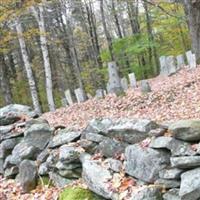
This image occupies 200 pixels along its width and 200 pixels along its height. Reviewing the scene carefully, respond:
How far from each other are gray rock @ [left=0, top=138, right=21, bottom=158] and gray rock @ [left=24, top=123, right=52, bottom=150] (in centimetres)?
51

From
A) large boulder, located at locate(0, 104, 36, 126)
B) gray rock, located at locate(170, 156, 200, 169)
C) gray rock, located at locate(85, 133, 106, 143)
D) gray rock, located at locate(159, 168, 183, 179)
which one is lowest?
gray rock, located at locate(159, 168, 183, 179)

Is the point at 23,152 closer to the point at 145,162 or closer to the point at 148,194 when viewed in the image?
the point at 145,162

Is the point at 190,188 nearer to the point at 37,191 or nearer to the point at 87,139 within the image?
the point at 87,139

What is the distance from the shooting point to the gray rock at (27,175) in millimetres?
7832

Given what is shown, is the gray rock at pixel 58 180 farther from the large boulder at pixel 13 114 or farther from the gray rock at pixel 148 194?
the large boulder at pixel 13 114

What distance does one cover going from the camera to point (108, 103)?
12.4 m

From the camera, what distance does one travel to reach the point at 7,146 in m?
8.91

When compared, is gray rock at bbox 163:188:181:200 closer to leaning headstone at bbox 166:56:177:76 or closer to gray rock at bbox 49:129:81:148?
gray rock at bbox 49:129:81:148

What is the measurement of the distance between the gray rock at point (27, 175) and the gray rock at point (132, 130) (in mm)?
1987

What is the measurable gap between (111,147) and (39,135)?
2220mm

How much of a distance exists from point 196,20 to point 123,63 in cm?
1232

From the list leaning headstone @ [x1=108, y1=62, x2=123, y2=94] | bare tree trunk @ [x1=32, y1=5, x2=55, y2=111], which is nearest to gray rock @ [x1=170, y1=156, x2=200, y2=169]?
leaning headstone @ [x1=108, y1=62, x2=123, y2=94]

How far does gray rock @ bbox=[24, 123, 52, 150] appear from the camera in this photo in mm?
8211

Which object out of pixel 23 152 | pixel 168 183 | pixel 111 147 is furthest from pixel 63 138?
pixel 168 183
